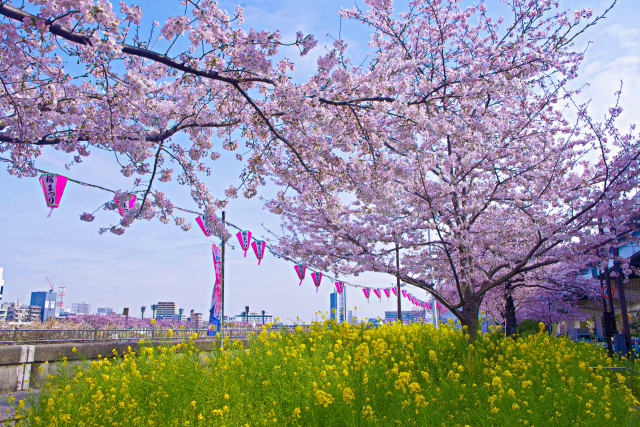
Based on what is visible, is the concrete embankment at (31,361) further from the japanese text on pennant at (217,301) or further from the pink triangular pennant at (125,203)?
the japanese text on pennant at (217,301)

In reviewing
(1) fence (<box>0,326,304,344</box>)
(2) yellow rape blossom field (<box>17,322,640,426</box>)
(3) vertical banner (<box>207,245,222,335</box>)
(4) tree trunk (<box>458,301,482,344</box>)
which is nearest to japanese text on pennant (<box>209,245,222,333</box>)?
(3) vertical banner (<box>207,245,222,335</box>)

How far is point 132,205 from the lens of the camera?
714 cm

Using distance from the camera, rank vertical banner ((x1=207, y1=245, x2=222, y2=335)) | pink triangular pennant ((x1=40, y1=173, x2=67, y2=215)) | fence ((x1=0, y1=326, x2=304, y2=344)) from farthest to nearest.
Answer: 1. vertical banner ((x1=207, y1=245, x2=222, y2=335))
2. fence ((x1=0, y1=326, x2=304, y2=344))
3. pink triangular pennant ((x1=40, y1=173, x2=67, y2=215))

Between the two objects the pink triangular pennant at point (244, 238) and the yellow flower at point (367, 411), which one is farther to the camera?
the pink triangular pennant at point (244, 238)

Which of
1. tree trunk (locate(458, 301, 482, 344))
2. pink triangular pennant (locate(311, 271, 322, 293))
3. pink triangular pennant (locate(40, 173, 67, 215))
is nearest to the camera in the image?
pink triangular pennant (locate(40, 173, 67, 215))

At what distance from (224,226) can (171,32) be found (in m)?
3.25

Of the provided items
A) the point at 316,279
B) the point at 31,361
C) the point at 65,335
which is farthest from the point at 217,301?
the point at 31,361

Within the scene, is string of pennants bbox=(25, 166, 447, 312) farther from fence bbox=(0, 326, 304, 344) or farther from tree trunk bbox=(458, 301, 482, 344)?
tree trunk bbox=(458, 301, 482, 344)

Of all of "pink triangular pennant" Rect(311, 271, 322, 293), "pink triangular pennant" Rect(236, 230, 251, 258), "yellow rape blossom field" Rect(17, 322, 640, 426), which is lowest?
"yellow rape blossom field" Rect(17, 322, 640, 426)

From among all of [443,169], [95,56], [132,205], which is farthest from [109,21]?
[443,169]

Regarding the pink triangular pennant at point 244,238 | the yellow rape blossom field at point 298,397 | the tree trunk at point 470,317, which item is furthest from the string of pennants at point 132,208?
the tree trunk at point 470,317

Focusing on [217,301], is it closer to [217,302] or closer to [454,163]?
[217,302]

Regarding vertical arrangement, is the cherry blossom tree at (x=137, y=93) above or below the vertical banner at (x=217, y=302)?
above

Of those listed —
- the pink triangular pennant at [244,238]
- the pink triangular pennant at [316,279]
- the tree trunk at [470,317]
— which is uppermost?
the pink triangular pennant at [244,238]
